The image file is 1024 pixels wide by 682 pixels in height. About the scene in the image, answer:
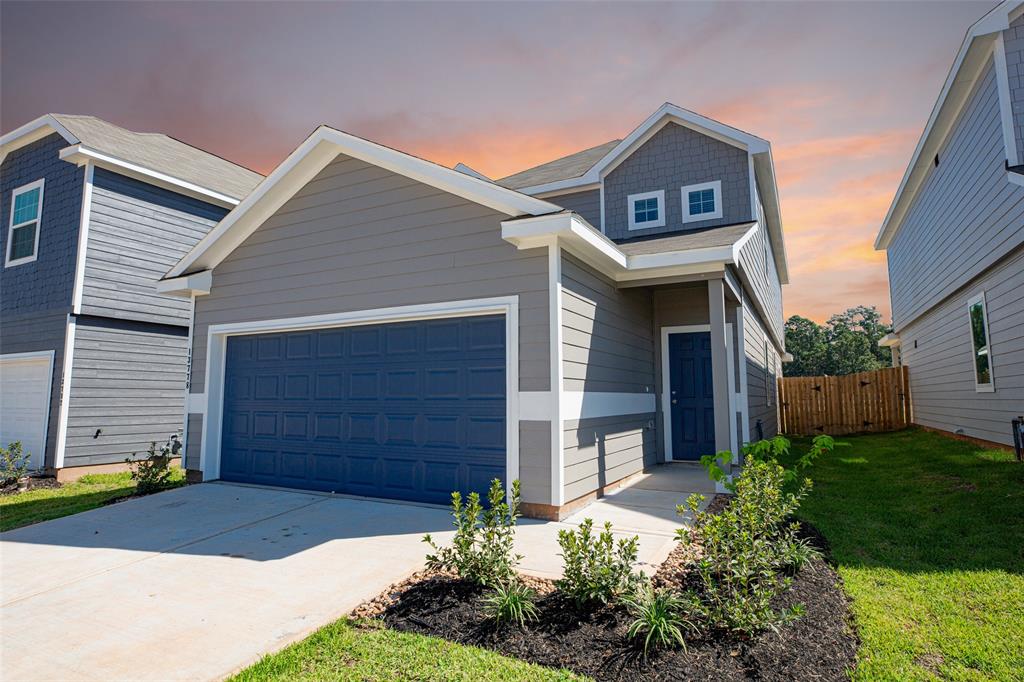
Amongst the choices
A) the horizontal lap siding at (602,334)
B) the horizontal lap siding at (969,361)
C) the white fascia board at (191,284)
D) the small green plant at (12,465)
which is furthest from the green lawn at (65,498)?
the horizontal lap siding at (969,361)

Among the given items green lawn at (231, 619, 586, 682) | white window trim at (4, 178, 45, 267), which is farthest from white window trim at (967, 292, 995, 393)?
white window trim at (4, 178, 45, 267)

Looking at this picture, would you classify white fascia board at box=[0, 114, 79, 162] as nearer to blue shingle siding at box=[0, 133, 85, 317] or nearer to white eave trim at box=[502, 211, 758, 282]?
blue shingle siding at box=[0, 133, 85, 317]

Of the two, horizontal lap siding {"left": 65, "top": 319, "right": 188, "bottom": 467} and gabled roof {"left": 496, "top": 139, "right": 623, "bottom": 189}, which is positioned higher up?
gabled roof {"left": 496, "top": 139, "right": 623, "bottom": 189}

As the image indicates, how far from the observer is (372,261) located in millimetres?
7531

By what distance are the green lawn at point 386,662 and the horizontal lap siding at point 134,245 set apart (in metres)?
9.89

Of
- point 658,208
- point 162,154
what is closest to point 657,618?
point 658,208

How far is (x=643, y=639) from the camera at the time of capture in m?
3.20

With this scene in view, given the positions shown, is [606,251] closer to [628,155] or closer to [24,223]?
[628,155]

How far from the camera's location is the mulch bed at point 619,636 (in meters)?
2.94

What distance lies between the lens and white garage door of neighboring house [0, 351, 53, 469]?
10.8 meters

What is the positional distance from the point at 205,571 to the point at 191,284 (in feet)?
18.7

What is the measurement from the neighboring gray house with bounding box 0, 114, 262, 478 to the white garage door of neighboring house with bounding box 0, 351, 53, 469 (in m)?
0.02

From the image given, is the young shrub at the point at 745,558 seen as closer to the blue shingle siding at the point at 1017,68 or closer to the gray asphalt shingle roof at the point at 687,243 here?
the gray asphalt shingle roof at the point at 687,243

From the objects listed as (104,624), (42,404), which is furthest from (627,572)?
(42,404)
